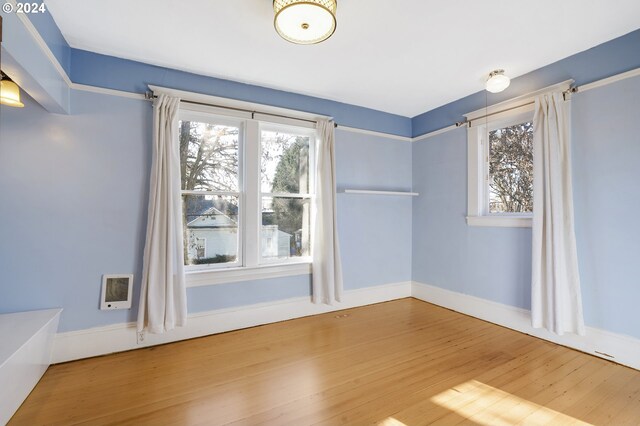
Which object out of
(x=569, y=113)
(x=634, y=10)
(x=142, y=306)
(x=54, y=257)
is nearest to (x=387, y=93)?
(x=569, y=113)

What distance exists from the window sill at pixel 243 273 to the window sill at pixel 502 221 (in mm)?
1966

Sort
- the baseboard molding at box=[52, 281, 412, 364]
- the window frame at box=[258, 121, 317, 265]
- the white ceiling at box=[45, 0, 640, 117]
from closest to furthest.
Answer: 1. the white ceiling at box=[45, 0, 640, 117]
2. the baseboard molding at box=[52, 281, 412, 364]
3. the window frame at box=[258, 121, 317, 265]

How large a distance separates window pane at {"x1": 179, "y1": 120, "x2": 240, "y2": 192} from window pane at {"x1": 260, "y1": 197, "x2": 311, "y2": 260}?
461 mm

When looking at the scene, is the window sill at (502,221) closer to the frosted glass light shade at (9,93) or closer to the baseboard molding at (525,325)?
the baseboard molding at (525,325)

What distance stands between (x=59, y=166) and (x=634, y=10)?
4.31 m

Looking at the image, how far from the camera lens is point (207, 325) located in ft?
8.89

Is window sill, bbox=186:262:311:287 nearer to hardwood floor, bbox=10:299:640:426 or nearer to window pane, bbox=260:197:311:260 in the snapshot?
window pane, bbox=260:197:311:260

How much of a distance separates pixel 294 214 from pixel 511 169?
7.89ft

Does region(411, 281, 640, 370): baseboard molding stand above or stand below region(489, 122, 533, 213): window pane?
below

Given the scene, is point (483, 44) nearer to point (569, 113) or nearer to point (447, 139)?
point (569, 113)

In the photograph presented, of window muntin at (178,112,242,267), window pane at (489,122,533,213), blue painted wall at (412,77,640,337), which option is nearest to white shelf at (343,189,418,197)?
window pane at (489,122,533,213)

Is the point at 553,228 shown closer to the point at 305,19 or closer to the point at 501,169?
the point at 501,169

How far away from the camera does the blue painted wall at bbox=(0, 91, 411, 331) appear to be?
208 cm

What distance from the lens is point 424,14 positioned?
1.92 meters
